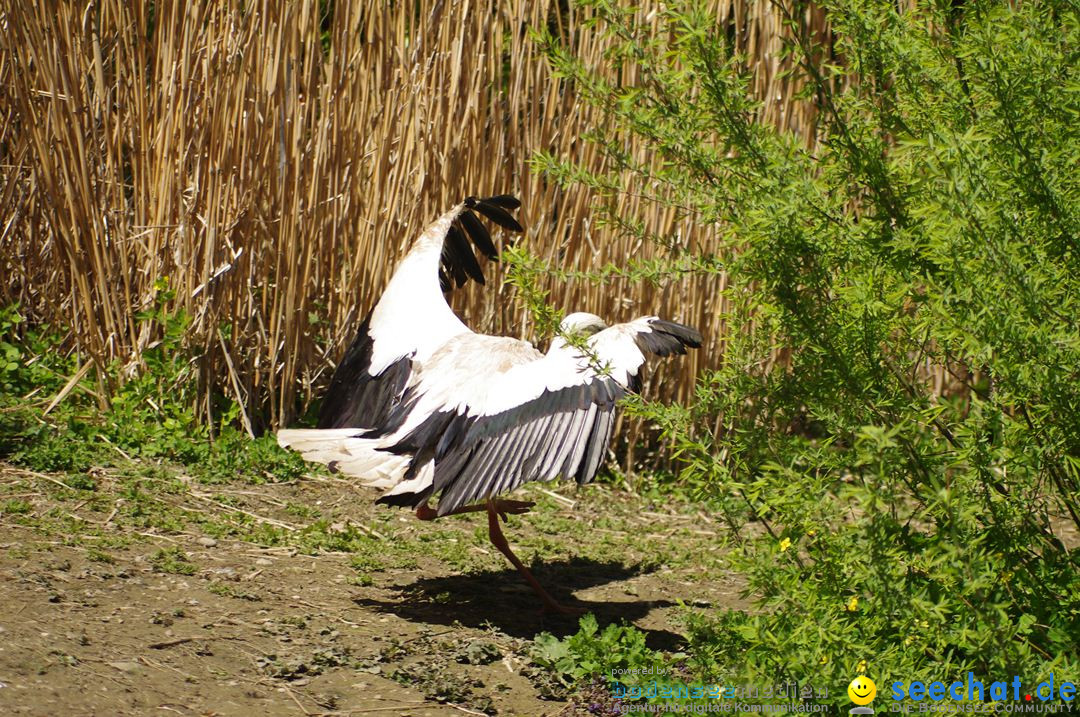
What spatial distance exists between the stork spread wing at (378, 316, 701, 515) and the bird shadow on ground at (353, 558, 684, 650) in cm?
39

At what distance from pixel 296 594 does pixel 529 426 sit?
1.03m

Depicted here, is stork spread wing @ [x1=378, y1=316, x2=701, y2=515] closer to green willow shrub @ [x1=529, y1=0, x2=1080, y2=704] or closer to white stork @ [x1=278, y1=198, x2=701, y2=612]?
white stork @ [x1=278, y1=198, x2=701, y2=612]

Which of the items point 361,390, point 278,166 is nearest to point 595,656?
point 361,390

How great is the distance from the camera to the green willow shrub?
221 centimetres

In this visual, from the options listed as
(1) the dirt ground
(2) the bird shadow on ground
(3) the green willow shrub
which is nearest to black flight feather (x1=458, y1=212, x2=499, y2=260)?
(1) the dirt ground

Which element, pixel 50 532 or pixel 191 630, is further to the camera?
pixel 50 532

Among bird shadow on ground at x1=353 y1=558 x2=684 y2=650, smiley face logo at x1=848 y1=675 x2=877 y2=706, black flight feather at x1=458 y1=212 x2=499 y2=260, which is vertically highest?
black flight feather at x1=458 y1=212 x2=499 y2=260

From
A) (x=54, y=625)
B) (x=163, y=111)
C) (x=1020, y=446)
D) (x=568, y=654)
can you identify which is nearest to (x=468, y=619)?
(x=568, y=654)

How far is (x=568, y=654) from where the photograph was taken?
10.9 feet

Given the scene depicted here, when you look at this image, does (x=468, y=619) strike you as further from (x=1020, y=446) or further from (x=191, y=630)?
(x=1020, y=446)

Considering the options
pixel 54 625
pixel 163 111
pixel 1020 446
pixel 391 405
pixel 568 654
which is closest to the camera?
pixel 1020 446

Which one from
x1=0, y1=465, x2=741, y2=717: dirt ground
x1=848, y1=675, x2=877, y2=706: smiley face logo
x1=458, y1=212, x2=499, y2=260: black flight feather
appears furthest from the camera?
x1=458, y1=212, x2=499, y2=260: black flight feather

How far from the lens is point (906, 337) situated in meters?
2.73

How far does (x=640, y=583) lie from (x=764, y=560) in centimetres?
195
